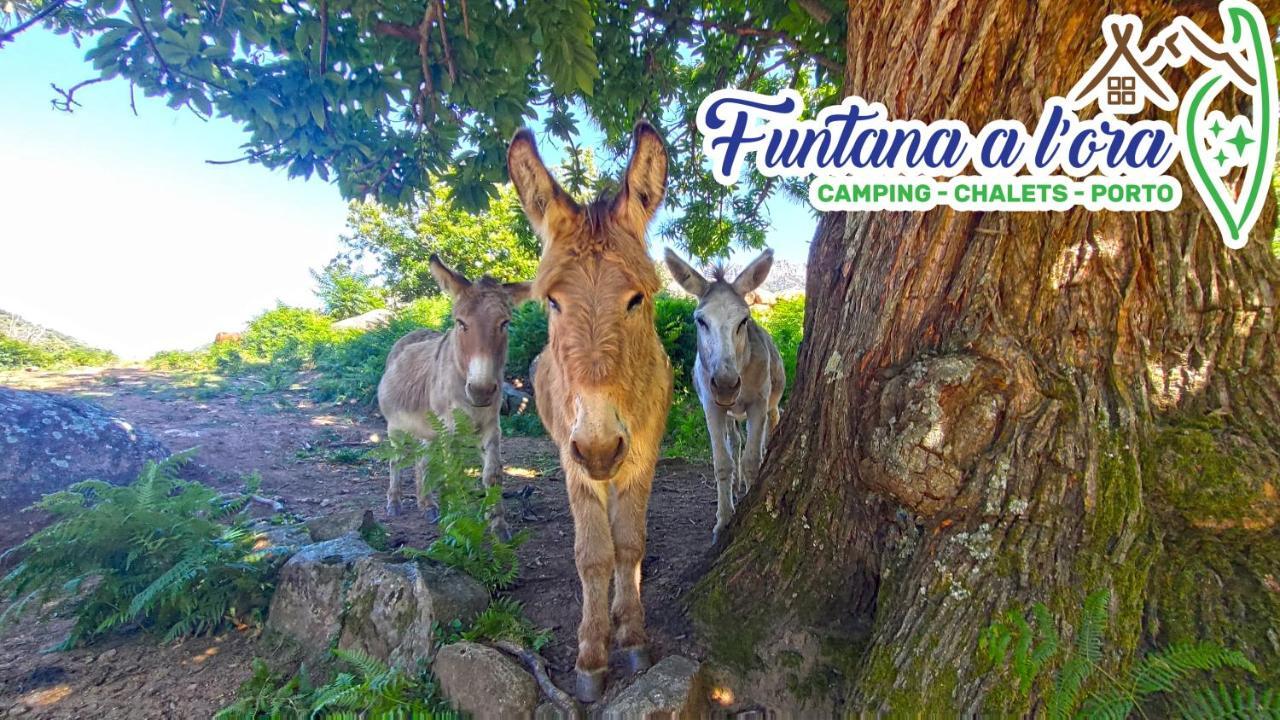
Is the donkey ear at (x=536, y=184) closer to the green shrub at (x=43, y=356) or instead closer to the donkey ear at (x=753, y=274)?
the donkey ear at (x=753, y=274)

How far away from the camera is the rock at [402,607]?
9.76 ft

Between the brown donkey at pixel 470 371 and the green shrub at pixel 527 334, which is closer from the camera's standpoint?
the brown donkey at pixel 470 371

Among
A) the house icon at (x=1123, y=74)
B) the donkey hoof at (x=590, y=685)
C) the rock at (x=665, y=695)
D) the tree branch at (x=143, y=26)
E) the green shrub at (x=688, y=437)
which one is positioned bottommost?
the donkey hoof at (x=590, y=685)

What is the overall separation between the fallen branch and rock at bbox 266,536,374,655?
45.3 inches

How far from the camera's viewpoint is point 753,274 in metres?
5.85

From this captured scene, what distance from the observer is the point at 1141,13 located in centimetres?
257

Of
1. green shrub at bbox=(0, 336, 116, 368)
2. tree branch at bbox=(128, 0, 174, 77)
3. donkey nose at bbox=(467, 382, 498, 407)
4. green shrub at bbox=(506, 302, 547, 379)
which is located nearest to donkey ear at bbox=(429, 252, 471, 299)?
donkey nose at bbox=(467, 382, 498, 407)

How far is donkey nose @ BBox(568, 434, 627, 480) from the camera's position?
2330 mm

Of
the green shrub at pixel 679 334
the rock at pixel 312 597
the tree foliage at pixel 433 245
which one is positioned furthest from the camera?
the tree foliage at pixel 433 245

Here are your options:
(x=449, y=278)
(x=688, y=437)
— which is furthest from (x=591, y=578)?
(x=688, y=437)

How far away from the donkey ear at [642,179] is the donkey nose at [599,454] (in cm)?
124

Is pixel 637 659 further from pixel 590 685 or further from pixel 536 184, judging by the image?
pixel 536 184

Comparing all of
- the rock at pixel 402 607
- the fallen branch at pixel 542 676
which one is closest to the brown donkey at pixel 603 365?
the fallen branch at pixel 542 676

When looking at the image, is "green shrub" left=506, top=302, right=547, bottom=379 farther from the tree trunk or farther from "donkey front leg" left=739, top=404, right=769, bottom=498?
the tree trunk
